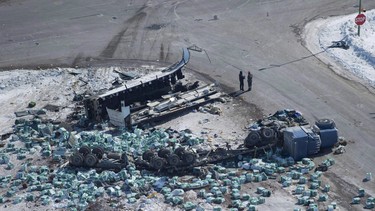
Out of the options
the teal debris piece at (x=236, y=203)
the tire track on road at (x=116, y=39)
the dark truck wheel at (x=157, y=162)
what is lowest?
the teal debris piece at (x=236, y=203)

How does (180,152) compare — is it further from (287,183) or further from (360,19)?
(360,19)

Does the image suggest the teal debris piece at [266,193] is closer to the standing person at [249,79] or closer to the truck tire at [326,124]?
the truck tire at [326,124]

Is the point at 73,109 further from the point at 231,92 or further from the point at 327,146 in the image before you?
the point at 327,146

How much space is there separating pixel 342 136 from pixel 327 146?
1.76 metres

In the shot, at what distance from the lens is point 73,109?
129 feet

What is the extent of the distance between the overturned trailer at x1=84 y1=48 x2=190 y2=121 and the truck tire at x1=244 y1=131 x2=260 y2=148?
26.9 feet

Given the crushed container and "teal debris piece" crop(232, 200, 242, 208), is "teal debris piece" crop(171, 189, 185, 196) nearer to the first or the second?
"teal debris piece" crop(232, 200, 242, 208)

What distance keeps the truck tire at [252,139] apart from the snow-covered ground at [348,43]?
11331mm

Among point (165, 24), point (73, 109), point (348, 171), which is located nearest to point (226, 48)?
point (165, 24)

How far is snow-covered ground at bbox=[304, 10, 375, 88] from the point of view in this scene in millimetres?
43025

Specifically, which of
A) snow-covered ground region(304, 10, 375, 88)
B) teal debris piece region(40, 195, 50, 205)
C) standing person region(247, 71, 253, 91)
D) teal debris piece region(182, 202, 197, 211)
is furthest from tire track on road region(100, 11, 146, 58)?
teal debris piece region(182, 202, 197, 211)

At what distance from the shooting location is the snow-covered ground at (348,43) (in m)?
43.0

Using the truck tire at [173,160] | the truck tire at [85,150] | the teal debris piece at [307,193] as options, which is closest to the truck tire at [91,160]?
the truck tire at [85,150]

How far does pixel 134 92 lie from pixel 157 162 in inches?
311
